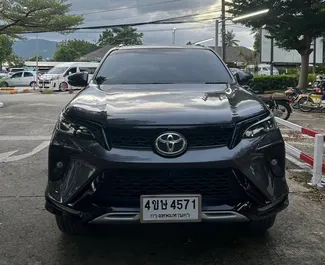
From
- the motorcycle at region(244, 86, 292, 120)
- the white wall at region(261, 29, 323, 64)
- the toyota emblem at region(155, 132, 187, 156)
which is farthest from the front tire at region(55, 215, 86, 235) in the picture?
the white wall at region(261, 29, 323, 64)

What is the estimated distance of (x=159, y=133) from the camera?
2.77 metres

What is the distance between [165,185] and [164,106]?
0.59 metres

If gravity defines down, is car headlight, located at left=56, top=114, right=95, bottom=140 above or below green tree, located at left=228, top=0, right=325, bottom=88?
below

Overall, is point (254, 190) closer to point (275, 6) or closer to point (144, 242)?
point (144, 242)

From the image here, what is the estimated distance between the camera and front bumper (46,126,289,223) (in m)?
2.69

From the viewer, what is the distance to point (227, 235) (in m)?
3.49

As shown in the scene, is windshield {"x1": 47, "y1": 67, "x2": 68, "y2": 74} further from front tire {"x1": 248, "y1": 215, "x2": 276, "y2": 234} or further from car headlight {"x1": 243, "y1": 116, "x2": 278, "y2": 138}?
car headlight {"x1": 243, "y1": 116, "x2": 278, "y2": 138}

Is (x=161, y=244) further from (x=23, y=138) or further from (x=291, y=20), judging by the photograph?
(x=291, y=20)

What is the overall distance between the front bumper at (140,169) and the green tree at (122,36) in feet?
217

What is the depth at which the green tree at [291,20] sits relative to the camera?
16750 millimetres

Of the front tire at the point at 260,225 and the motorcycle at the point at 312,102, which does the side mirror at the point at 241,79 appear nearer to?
the front tire at the point at 260,225

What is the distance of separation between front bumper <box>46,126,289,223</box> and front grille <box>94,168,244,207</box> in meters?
0.02

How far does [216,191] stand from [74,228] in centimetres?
120

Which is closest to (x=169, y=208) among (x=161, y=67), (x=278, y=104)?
(x=161, y=67)
